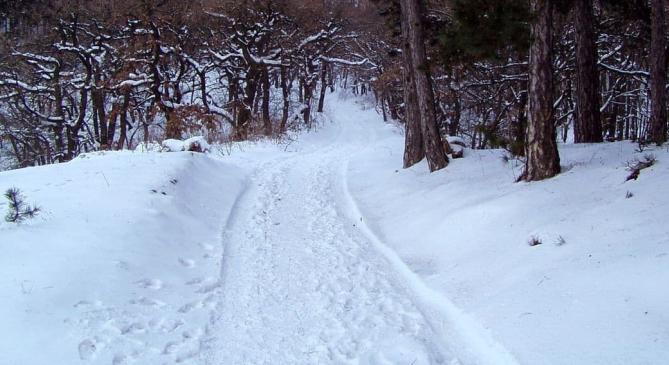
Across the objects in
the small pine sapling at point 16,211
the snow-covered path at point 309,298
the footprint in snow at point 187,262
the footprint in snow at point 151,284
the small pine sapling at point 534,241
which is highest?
the small pine sapling at point 16,211

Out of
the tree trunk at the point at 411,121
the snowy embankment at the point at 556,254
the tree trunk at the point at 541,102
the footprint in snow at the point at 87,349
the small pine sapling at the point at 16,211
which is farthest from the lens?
the tree trunk at the point at 411,121

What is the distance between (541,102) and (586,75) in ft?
11.4

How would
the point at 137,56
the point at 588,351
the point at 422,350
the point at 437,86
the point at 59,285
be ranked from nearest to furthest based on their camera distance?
the point at 588,351 → the point at 422,350 → the point at 59,285 → the point at 437,86 → the point at 137,56

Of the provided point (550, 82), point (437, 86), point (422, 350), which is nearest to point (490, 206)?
point (550, 82)

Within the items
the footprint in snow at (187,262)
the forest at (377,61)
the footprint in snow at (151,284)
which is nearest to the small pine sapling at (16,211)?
the footprint in snow at (151,284)

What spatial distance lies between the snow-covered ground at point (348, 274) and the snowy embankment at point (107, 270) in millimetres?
20

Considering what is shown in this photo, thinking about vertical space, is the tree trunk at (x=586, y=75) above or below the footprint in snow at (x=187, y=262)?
above

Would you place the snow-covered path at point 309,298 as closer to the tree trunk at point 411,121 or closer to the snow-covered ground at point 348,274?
the snow-covered ground at point 348,274

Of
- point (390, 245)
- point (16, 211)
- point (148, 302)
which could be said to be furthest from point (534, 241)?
point (16, 211)

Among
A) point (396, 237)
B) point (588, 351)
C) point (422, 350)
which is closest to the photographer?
point (588, 351)

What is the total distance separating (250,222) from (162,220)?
5.59 ft

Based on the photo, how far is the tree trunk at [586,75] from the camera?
930 cm

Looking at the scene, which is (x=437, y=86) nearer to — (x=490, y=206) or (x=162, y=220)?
(x=490, y=206)

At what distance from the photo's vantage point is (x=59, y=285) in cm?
438
